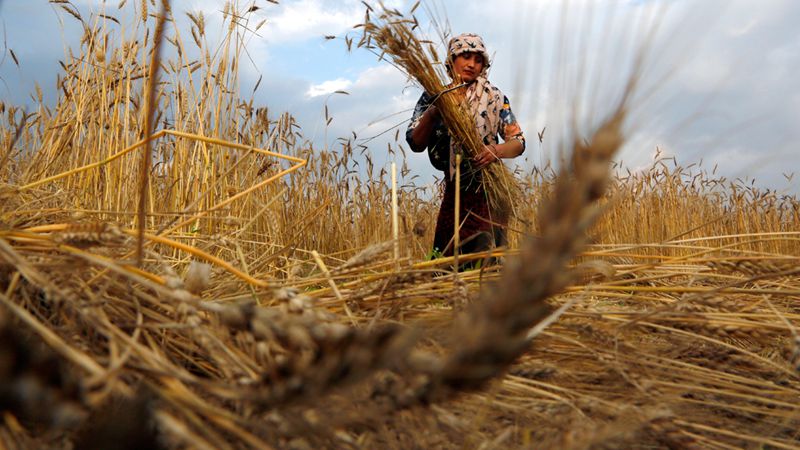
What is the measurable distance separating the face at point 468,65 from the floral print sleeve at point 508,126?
0.24 meters

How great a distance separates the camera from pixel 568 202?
0.98 feet

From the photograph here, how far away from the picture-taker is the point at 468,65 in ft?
10.2

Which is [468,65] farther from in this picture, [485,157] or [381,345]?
[381,345]

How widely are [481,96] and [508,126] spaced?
0.74 ft

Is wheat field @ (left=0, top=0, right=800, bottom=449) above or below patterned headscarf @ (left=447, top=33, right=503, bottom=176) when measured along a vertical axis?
below

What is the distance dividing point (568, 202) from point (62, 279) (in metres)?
0.64

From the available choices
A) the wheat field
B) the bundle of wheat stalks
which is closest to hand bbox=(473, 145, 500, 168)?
the bundle of wheat stalks

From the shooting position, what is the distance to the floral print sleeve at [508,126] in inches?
122

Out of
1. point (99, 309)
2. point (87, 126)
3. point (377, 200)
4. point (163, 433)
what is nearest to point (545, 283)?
point (163, 433)

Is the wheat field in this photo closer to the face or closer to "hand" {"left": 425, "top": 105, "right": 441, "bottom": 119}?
"hand" {"left": 425, "top": 105, "right": 441, "bottom": 119}

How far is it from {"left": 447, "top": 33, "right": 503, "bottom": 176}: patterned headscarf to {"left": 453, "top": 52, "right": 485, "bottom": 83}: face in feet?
0.09

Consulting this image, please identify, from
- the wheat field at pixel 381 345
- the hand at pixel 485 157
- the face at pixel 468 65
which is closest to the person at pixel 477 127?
the face at pixel 468 65

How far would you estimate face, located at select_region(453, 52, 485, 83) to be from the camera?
3.09 m

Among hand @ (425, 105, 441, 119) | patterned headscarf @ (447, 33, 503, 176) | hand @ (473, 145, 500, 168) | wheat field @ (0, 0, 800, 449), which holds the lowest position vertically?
wheat field @ (0, 0, 800, 449)
